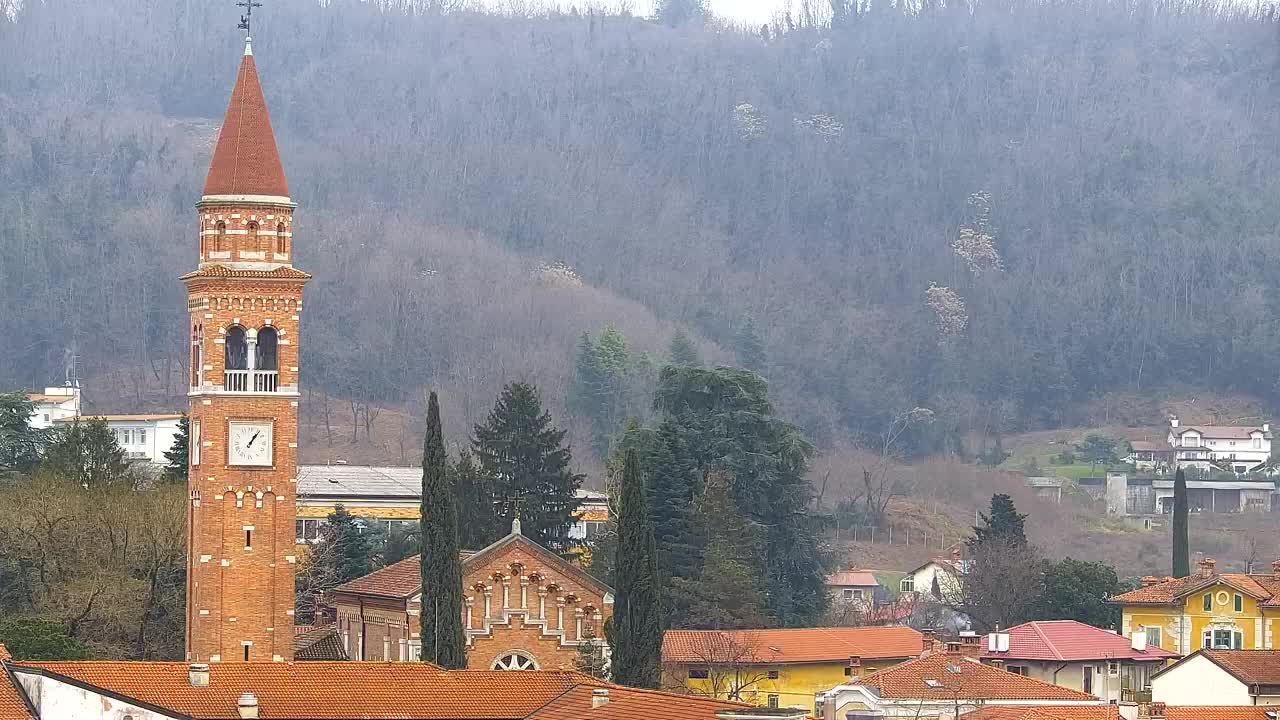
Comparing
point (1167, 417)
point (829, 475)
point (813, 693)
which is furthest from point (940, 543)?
point (813, 693)

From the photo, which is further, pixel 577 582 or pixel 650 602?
pixel 577 582

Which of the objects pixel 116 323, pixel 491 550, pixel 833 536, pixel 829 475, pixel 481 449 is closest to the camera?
pixel 491 550

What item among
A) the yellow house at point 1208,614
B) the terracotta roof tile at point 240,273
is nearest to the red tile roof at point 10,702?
the terracotta roof tile at point 240,273

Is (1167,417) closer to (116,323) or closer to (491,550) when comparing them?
(116,323)

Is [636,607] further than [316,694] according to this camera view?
Yes

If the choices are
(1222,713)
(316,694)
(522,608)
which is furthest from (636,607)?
(1222,713)

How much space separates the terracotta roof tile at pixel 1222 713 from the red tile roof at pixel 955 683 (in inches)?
385

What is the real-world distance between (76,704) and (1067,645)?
126 feet

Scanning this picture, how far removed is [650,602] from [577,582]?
840cm

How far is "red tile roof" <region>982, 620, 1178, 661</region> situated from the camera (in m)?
76.2

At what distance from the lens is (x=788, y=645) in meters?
77.2

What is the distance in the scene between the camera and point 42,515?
74.9m

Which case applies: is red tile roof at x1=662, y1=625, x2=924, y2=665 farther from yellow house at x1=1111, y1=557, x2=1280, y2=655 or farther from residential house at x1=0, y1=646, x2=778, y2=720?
residential house at x1=0, y1=646, x2=778, y2=720

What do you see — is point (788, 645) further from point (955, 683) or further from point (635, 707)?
point (635, 707)
